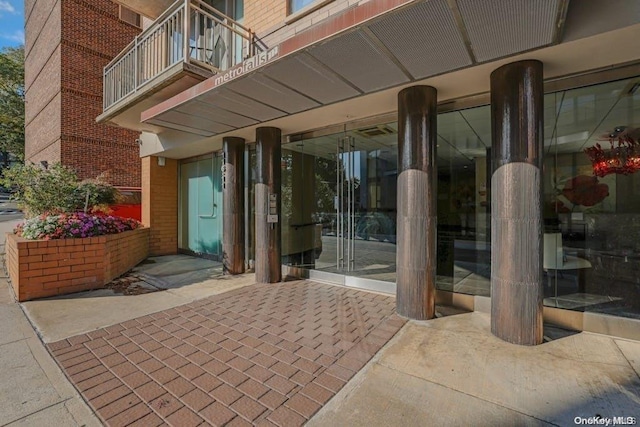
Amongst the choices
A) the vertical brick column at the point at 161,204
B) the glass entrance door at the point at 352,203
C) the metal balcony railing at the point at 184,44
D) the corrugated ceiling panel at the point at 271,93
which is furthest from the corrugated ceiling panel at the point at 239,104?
the vertical brick column at the point at 161,204

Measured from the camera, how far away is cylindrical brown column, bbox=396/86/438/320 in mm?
3982

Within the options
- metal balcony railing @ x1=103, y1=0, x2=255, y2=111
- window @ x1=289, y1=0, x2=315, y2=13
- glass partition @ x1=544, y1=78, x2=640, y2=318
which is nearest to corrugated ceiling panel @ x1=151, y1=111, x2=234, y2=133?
metal balcony railing @ x1=103, y1=0, x2=255, y2=111

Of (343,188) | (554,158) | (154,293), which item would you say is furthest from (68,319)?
(554,158)

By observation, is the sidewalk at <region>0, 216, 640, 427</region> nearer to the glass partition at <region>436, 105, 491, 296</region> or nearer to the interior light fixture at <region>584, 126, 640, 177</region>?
the glass partition at <region>436, 105, 491, 296</region>

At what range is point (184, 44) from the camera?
518 centimetres

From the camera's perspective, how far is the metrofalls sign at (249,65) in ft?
10.9

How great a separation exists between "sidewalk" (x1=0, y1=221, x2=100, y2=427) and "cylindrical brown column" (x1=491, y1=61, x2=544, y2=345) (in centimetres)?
395

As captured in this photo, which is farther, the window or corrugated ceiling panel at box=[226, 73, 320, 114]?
the window

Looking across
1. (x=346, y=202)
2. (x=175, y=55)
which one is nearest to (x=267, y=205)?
(x=346, y=202)

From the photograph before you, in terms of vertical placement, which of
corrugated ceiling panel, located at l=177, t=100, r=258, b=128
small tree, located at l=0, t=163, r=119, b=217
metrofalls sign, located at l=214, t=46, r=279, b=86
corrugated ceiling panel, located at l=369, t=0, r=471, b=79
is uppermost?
metrofalls sign, located at l=214, t=46, r=279, b=86

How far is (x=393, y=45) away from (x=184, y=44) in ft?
13.1

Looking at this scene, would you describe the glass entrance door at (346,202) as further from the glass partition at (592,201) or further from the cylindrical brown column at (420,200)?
the glass partition at (592,201)

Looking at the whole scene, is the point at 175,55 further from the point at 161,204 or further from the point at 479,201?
the point at 479,201

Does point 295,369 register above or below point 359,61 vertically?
below
